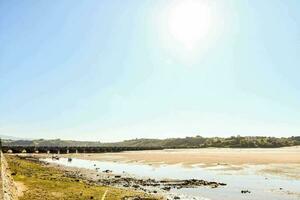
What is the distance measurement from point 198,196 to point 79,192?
32.7 ft

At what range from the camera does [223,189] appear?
3781 centimetres

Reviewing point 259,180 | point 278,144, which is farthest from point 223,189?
point 278,144

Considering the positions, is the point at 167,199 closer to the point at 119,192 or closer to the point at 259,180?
the point at 119,192

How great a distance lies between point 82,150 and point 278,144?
73122 mm

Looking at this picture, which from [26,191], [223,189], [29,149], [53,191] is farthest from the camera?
[29,149]

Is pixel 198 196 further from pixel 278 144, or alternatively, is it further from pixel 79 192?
pixel 278 144

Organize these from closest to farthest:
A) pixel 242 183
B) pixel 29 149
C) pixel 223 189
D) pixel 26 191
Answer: pixel 26 191 < pixel 223 189 < pixel 242 183 < pixel 29 149

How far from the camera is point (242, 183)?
4194 cm

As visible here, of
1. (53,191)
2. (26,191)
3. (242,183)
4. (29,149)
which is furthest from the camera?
(29,149)

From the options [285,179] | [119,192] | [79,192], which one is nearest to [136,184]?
[119,192]

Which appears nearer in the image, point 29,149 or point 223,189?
point 223,189

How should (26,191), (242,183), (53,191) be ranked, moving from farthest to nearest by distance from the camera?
(242,183), (53,191), (26,191)

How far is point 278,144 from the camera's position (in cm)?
14812

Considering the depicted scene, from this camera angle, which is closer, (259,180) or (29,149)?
(259,180)
